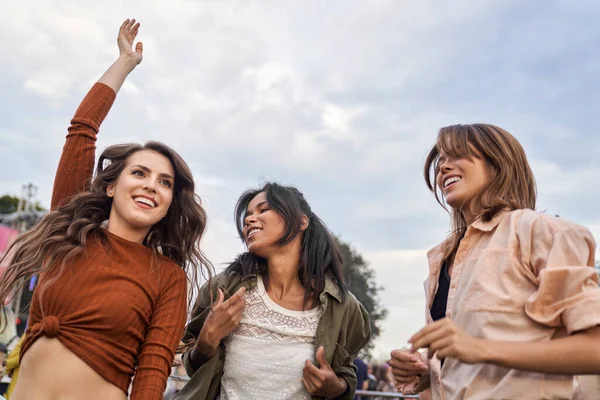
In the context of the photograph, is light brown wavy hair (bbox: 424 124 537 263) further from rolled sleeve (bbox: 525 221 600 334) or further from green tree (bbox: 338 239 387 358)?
green tree (bbox: 338 239 387 358)

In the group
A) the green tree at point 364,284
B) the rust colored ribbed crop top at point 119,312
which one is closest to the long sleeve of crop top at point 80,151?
the rust colored ribbed crop top at point 119,312

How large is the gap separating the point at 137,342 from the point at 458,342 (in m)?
1.69

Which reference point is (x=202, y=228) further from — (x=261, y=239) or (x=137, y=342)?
(x=137, y=342)

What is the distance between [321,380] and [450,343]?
5.51 ft

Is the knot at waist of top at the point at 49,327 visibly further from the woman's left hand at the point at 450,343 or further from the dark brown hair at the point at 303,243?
the woman's left hand at the point at 450,343

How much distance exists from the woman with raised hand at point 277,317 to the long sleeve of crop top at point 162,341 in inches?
14.3

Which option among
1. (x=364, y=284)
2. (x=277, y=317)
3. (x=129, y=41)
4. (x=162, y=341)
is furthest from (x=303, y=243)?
(x=364, y=284)

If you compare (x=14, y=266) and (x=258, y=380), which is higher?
(x=14, y=266)

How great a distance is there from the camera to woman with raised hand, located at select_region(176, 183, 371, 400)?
3564 mm

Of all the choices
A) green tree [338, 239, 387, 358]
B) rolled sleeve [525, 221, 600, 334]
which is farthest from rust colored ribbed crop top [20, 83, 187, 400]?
green tree [338, 239, 387, 358]

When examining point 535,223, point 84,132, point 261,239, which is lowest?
point 535,223

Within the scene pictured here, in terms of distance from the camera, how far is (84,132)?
11.4 feet

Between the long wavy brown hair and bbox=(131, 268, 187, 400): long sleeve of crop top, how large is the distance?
0.83ft

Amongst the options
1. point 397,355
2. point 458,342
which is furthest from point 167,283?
point 458,342
